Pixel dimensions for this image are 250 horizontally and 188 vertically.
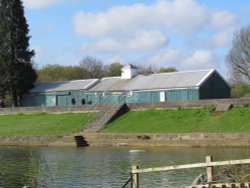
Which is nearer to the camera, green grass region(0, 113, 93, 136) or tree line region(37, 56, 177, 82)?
green grass region(0, 113, 93, 136)

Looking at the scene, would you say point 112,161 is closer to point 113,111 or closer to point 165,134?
point 165,134

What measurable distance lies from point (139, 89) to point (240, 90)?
18.5 metres

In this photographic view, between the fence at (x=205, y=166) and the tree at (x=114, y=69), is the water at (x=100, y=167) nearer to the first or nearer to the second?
the fence at (x=205, y=166)

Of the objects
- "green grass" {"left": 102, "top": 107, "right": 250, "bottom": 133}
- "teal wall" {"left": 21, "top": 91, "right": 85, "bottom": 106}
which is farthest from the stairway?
"teal wall" {"left": 21, "top": 91, "right": 85, "bottom": 106}

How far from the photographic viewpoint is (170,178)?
22.8 meters

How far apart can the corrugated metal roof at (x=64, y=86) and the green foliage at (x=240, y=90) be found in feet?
63.9

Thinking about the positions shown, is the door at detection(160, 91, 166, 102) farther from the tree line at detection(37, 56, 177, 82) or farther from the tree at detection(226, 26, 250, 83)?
the tree line at detection(37, 56, 177, 82)

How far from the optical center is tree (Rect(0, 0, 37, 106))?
7212cm

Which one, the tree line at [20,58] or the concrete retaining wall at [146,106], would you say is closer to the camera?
the concrete retaining wall at [146,106]

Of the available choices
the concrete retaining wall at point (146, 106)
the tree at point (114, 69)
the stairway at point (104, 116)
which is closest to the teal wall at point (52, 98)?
the concrete retaining wall at point (146, 106)

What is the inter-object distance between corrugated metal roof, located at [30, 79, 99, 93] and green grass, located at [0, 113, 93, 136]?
471 inches

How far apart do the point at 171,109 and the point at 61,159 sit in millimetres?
19714

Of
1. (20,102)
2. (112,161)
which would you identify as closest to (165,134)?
(112,161)

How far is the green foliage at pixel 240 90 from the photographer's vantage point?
76938 millimetres
